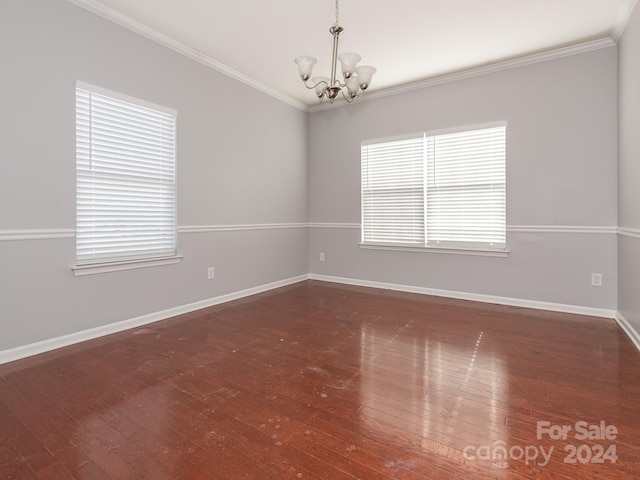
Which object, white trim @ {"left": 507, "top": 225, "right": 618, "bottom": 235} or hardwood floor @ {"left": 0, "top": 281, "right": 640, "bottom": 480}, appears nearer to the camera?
hardwood floor @ {"left": 0, "top": 281, "right": 640, "bottom": 480}

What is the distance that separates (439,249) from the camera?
419cm

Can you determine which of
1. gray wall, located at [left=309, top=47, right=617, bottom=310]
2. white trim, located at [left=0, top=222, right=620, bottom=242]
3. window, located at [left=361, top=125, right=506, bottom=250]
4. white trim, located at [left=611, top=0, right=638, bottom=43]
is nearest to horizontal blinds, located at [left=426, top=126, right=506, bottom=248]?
window, located at [left=361, top=125, right=506, bottom=250]

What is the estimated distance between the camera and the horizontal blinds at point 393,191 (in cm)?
434

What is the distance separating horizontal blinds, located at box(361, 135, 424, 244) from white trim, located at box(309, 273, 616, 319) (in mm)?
608

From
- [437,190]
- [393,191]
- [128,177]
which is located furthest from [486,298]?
[128,177]

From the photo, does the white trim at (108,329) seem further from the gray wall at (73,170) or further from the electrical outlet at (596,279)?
the electrical outlet at (596,279)

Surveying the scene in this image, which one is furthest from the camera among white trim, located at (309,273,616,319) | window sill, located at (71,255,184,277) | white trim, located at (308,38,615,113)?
white trim, located at (309,273,616,319)

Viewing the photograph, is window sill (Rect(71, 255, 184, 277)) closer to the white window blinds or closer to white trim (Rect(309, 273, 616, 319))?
the white window blinds

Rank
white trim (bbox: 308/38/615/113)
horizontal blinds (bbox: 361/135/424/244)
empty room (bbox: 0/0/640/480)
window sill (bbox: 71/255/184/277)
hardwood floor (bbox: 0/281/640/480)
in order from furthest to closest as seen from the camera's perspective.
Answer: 1. horizontal blinds (bbox: 361/135/424/244)
2. white trim (bbox: 308/38/615/113)
3. window sill (bbox: 71/255/184/277)
4. empty room (bbox: 0/0/640/480)
5. hardwood floor (bbox: 0/281/640/480)

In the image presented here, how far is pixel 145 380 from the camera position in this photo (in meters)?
2.07

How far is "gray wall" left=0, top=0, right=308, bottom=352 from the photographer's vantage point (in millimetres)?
2318

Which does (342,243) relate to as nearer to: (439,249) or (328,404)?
(439,249)

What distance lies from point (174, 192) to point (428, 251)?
3.04 m

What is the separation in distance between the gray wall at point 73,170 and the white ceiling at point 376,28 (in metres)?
0.28
